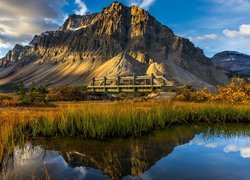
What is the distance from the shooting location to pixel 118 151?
7918mm

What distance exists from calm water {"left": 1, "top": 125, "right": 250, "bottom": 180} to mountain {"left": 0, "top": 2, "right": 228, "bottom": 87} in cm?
9893

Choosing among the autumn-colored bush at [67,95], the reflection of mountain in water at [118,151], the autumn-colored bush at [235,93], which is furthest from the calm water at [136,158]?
the autumn-colored bush at [67,95]

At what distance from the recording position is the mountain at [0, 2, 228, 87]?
12016 cm

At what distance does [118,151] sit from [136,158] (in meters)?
0.74

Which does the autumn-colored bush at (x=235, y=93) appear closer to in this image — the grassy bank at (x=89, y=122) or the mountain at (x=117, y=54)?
the grassy bank at (x=89, y=122)


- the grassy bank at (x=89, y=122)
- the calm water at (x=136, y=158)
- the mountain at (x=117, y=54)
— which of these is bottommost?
the calm water at (x=136, y=158)

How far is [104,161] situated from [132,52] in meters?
127

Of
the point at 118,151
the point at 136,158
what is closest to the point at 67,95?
the point at 118,151

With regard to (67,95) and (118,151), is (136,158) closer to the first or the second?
(118,151)

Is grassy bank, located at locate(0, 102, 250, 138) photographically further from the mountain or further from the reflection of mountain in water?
the mountain

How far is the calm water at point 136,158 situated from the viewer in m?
6.26

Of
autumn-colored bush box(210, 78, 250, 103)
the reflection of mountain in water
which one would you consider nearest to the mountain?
Result: autumn-colored bush box(210, 78, 250, 103)

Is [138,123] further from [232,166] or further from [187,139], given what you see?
[232,166]

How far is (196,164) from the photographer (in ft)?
23.4
